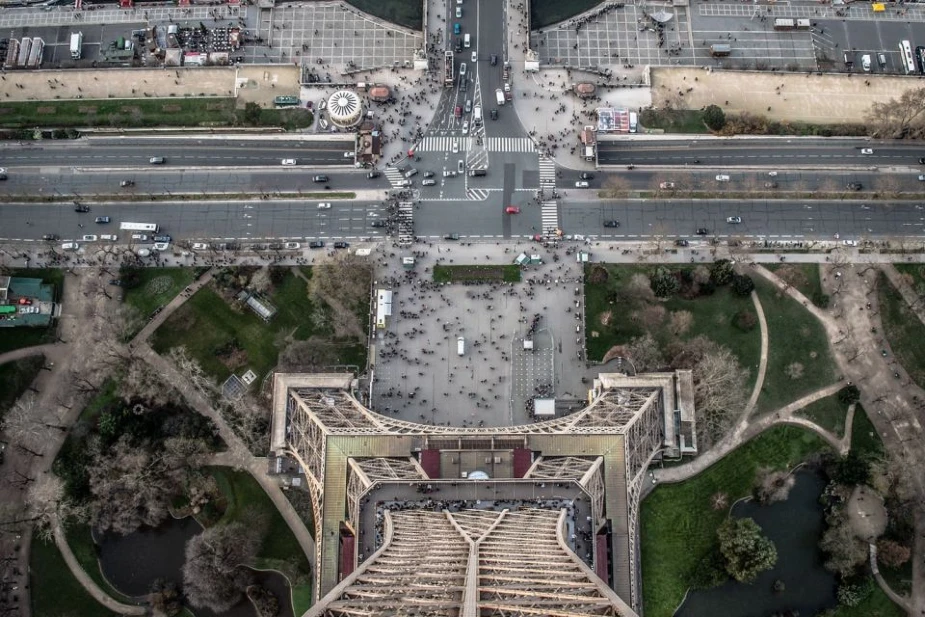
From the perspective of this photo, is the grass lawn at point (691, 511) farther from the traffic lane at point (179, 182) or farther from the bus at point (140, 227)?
the bus at point (140, 227)

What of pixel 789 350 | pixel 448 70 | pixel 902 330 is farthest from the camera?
pixel 448 70

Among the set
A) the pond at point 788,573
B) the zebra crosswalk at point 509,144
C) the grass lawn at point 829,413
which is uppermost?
the zebra crosswalk at point 509,144

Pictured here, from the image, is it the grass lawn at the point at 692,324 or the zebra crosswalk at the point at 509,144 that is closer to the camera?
the grass lawn at the point at 692,324

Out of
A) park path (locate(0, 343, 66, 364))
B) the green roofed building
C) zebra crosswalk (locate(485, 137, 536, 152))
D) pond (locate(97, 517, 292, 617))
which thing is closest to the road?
zebra crosswalk (locate(485, 137, 536, 152))

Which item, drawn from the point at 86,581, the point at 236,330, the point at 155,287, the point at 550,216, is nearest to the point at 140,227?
the point at 155,287

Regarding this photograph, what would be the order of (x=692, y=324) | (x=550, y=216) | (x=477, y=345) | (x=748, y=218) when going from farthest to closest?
1. (x=748, y=218)
2. (x=550, y=216)
3. (x=692, y=324)
4. (x=477, y=345)

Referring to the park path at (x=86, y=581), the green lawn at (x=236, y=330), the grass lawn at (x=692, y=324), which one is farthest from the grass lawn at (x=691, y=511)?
Result: the park path at (x=86, y=581)

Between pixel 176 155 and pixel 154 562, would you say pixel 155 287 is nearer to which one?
pixel 176 155
